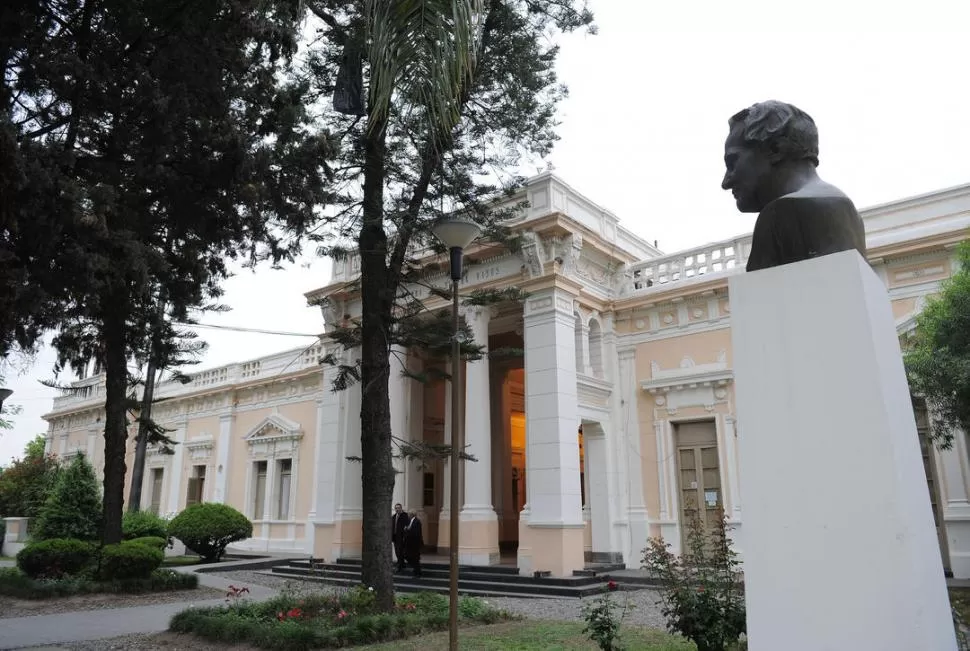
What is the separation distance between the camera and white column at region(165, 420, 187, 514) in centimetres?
2641

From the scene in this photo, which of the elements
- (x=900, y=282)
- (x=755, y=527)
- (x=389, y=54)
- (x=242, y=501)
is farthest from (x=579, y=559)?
(x=242, y=501)

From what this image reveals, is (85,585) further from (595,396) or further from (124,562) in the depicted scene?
(595,396)

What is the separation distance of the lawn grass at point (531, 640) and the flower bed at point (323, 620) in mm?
266

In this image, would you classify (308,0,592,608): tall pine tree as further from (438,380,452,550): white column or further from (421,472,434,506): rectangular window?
(421,472,434,506): rectangular window

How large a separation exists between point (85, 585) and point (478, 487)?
24.6 feet

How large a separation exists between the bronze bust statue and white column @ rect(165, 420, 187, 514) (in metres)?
26.2

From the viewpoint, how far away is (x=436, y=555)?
17.2 m

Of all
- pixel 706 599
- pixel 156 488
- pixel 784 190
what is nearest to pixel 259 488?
pixel 156 488

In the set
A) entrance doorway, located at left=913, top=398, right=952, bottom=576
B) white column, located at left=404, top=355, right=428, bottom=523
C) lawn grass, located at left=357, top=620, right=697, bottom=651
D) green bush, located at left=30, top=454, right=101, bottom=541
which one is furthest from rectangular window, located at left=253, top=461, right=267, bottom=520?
entrance doorway, located at left=913, top=398, right=952, bottom=576

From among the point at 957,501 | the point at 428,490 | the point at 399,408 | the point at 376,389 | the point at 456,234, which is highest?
the point at 456,234

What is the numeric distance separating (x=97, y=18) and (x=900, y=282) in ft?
46.1

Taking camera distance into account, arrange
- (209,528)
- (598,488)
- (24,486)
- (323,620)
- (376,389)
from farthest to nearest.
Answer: (24,486), (209,528), (598,488), (376,389), (323,620)

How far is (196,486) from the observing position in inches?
1022

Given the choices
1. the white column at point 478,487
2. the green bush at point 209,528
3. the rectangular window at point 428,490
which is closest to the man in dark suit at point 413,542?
the white column at point 478,487
